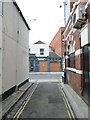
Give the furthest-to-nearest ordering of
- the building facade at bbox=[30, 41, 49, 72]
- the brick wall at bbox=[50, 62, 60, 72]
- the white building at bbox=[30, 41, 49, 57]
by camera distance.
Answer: the white building at bbox=[30, 41, 49, 57]
the brick wall at bbox=[50, 62, 60, 72]
the building facade at bbox=[30, 41, 49, 72]

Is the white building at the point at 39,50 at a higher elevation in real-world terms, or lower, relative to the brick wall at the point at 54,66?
higher

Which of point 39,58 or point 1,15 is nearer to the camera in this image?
point 1,15

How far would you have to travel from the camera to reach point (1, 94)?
38.5 ft

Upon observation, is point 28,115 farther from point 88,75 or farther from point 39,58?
point 39,58

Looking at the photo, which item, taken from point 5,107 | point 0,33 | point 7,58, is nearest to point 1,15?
point 0,33

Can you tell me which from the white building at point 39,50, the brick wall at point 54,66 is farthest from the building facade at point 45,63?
the white building at point 39,50

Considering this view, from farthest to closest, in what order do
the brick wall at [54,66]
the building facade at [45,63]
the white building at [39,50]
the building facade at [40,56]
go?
the white building at [39,50] → the brick wall at [54,66] → the building facade at [40,56] → the building facade at [45,63]

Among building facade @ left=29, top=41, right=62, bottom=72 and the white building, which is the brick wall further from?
the white building

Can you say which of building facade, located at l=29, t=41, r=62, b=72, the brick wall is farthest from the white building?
the brick wall

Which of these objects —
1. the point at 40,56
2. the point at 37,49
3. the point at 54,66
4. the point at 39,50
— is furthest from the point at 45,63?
the point at 37,49

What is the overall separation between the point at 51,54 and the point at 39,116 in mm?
49114

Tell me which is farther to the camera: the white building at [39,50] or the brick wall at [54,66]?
the white building at [39,50]

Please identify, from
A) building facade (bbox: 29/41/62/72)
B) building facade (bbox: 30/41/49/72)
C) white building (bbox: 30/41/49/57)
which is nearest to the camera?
building facade (bbox: 29/41/62/72)

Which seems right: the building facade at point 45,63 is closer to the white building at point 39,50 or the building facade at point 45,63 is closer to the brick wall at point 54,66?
the brick wall at point 54,66
